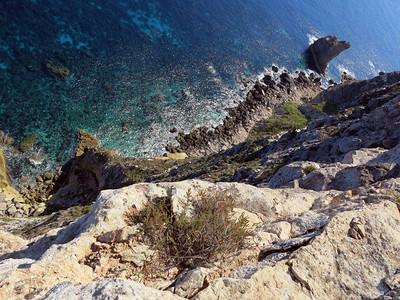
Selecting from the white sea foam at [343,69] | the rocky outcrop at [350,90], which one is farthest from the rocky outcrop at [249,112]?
the white sea foam at [343,69]

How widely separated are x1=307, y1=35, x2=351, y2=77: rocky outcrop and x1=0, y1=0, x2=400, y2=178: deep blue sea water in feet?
14.4

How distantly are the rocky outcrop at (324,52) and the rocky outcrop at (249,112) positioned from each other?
6.70 m

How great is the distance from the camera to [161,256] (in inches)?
230

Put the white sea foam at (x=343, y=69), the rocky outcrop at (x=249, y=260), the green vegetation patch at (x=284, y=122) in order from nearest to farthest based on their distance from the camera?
the rocky outcrop at (x=249, y=260) → the green vegetation patch at (x=284, y=122) → the white sea foam at (x=343, y=69)

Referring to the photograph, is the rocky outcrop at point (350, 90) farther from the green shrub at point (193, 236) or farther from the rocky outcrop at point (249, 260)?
the green shrub at point (193, 236)

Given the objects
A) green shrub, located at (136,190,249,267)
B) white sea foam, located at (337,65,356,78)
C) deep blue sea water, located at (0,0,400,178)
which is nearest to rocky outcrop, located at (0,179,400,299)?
green shrub, located at (136,190,249,267)

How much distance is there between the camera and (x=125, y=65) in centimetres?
4456

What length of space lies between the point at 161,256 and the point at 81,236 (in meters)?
2.31

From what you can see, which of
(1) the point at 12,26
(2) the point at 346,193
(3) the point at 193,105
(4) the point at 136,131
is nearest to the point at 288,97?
(3) the point at 193,105

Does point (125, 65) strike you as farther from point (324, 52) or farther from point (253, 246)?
point (324, 52)

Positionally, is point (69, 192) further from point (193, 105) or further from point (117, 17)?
point (117, 17)

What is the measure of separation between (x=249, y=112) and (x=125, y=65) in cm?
2572

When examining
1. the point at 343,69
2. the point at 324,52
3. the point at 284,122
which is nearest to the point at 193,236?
the point at 284,122

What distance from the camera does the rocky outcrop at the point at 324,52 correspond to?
69.6 meters
